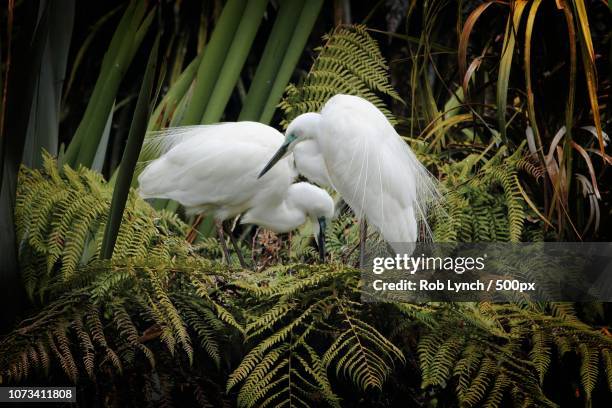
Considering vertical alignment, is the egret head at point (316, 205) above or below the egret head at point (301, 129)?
below

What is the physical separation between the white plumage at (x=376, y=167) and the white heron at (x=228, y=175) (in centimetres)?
40

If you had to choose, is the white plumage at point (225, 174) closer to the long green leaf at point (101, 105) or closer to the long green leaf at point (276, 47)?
the long green leaf at point (276, 47)

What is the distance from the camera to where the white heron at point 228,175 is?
254 cm

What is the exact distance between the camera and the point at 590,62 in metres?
1.76

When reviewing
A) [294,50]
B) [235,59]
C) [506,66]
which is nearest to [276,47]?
[294,50]

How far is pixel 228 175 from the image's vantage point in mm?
2611

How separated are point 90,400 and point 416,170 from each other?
3.50 feet

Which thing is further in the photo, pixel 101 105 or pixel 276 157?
pixel 276 157

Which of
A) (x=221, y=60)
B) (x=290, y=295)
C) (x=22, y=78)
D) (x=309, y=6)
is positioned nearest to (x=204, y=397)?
(x=290, y=295)

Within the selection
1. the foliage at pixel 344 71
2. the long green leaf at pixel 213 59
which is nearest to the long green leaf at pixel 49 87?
the long green leaf at pixel 213 59

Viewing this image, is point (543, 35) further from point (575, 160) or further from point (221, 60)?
point (221, 60)

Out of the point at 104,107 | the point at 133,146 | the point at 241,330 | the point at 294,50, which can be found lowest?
the point at 241,330

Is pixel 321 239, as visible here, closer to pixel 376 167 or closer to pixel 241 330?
pixel 376 167

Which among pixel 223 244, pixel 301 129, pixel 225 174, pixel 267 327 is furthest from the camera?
pixel 225 174
